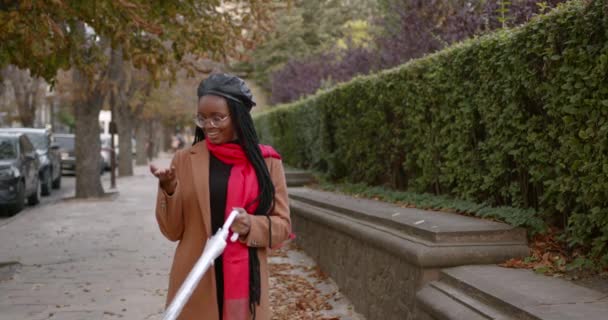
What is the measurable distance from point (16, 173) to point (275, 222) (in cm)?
1321

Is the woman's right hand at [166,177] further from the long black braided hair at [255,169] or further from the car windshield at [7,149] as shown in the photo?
the car windshield at [7,149]

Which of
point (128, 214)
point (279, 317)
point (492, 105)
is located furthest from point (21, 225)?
point (492, 105)

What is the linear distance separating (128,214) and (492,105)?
35.8 feet

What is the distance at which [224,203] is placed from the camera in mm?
3303

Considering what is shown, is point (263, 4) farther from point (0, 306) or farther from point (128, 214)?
point (0, 306)

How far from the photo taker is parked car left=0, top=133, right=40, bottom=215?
15016 mm

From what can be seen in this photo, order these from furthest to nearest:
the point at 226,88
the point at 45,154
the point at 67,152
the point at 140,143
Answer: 1. the point at 140,143
2. the point at 67,152
3. the point at 45,154
4. the point at 226,88

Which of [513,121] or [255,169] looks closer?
[255,169]

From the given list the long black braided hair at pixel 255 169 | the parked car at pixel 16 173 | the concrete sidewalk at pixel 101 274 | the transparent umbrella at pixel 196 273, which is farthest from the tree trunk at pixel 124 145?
A: the transparent umbrella at pixel 196 273

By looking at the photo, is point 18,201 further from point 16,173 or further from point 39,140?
point 39,140

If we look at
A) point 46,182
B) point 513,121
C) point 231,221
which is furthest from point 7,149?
point 231,221

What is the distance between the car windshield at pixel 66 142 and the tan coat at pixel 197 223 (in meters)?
29.8

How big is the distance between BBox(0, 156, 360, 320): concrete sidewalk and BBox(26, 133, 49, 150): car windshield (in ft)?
22.6

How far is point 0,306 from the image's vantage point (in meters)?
7.02
